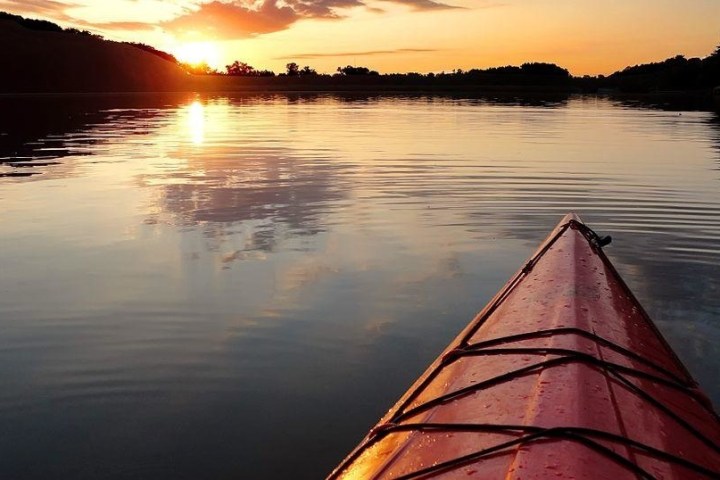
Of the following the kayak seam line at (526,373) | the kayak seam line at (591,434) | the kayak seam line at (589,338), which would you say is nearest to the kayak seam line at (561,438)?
the kayak seam line at (591,434)

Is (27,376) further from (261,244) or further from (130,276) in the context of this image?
(261,244)

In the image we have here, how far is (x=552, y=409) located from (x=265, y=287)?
17.4 feet

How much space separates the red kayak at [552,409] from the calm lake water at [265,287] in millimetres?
1114

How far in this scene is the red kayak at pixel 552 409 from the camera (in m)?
2.96

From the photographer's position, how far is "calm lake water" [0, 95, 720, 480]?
493 centimetres

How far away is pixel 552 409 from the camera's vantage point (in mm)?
3270

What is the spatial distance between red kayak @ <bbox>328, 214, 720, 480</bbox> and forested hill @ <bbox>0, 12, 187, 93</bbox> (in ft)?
387

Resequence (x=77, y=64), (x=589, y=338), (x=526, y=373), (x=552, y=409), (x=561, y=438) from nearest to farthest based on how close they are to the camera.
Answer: (x=561, y=438)
(x=552, y=409)
(x=526, y=373)
(x=589, y=338)
(x=77, y=64)

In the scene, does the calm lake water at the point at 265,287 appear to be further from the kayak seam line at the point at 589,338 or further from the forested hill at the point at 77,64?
the forested hill at the point at 77,64

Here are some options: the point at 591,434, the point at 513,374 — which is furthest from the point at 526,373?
the point at 591,434

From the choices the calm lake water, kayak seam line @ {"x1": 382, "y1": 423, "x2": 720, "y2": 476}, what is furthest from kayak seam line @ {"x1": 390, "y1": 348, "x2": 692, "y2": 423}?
the calm lake water

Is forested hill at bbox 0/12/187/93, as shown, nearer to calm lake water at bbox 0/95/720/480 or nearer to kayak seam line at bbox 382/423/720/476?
calm lake water at bbox 0/95/720/480

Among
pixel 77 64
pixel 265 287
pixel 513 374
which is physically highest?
pixel 77 64

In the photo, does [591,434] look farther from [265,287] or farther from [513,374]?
[265,287]
